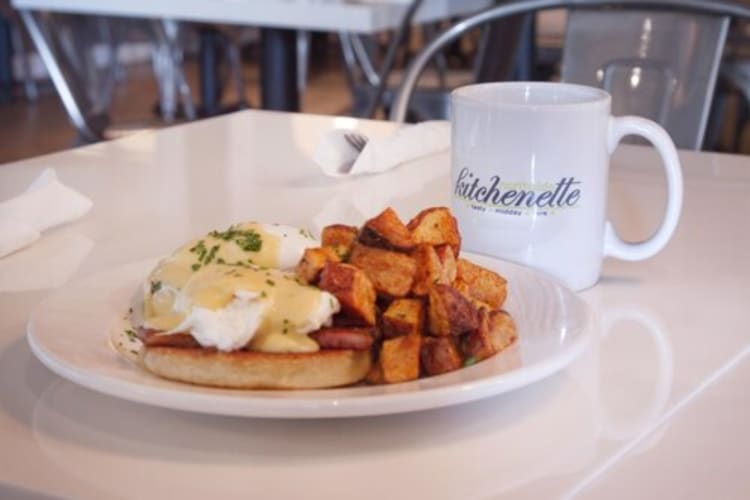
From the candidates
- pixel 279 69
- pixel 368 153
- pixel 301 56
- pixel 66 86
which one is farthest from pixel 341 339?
pixel 301 56

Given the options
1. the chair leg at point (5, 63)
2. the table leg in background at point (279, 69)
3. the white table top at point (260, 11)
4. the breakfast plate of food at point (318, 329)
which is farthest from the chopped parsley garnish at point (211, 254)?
the chair leg at point (5, 63)

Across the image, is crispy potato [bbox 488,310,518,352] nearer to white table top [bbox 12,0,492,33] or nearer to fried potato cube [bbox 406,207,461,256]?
fried potato cube [bbox 406,207,461,256]

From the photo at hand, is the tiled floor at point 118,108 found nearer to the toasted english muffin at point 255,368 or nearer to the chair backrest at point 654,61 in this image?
the chair backrest at point 654,61

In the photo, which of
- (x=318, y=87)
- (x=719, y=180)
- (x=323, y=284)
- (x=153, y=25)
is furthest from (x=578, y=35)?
(x=318, y=87)

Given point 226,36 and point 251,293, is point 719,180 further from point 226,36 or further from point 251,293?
point 226,36

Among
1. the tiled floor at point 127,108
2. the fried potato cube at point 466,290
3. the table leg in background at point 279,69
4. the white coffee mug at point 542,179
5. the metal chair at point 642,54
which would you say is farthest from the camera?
the tiled floor at point 127,108

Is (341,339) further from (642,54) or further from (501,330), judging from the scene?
(642,54)
